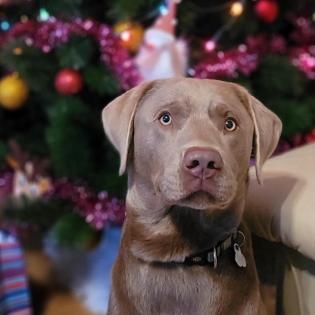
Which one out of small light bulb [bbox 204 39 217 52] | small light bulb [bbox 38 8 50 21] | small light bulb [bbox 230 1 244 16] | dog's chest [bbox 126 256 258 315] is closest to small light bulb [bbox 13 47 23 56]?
small light bulb [bbox 38 8 50 21]

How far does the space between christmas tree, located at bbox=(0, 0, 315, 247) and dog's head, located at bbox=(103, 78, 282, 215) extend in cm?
58

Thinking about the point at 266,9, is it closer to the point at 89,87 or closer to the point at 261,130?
the point at 89,87

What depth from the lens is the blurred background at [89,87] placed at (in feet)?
6.18

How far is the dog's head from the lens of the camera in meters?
1.09

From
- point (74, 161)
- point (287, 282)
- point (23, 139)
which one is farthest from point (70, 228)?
point (287, 282)

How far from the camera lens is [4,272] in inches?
75.5

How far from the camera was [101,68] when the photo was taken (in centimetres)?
194

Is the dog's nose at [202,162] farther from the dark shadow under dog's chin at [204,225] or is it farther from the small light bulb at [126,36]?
the small light bulb at [126,36]

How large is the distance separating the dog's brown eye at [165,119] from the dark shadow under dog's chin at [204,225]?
0.18 m

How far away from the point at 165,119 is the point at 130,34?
2.44 ft

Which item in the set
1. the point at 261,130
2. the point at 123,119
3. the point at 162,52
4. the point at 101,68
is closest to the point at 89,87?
the point at 101,68

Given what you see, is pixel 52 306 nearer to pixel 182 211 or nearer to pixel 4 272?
pixel 4 272

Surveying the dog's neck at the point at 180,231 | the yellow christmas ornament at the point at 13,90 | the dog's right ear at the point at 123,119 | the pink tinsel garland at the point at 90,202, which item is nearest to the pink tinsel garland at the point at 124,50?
the yellow christmas ornament at the point at 13,90

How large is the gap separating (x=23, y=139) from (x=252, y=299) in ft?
4.32
